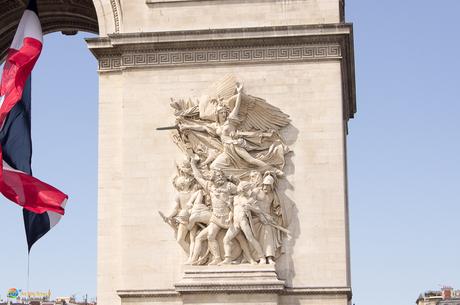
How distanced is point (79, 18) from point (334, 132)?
10.1 metres

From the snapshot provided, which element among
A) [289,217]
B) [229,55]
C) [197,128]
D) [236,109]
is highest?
[229,55]

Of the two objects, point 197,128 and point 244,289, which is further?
point 197,128

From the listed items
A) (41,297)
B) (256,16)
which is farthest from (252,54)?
(41,297)

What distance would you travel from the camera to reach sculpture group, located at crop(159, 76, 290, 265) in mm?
25516

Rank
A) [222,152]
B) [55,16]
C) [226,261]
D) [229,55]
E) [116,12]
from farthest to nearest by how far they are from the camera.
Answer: [55,16] → [116,12] → [229,55] → [222,152] → [226,261]

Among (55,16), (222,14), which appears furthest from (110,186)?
(55,16)

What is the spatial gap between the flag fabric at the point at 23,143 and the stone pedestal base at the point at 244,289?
3223 millimetres

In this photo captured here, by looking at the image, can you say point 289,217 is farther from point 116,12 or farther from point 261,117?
point 116,12

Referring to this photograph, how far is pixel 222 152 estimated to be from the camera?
26016 millimetres

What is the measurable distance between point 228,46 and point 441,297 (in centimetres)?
6470

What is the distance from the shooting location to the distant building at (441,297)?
79.9m

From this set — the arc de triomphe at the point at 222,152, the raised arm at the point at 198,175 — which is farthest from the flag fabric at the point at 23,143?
the raised arm at the point at 198,175

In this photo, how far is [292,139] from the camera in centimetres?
2611

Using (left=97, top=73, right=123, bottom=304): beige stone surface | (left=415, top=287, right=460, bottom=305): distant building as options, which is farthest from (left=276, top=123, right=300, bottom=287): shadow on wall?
(left=415, top=287, right=460, bottom=305): distant building
